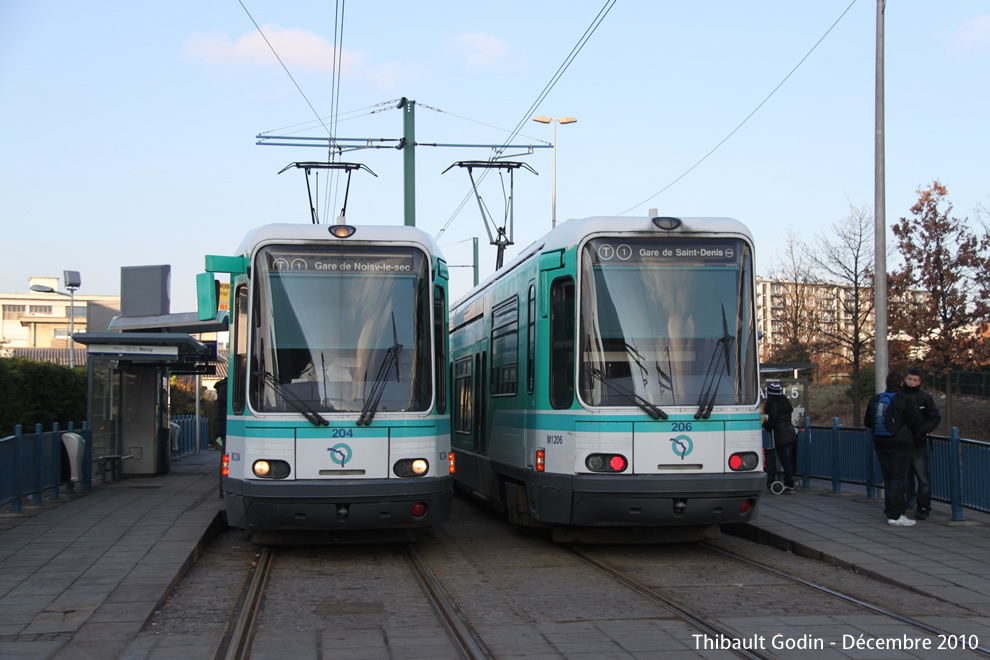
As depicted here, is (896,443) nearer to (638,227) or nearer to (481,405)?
(638,227)

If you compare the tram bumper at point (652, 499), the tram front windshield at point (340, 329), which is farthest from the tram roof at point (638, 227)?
the tram bumper at point (652, 499)

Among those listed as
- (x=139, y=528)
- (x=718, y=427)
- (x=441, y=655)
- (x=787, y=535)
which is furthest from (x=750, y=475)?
(x=139, y=528)

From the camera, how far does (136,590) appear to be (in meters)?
7.83

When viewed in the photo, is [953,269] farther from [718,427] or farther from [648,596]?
[648,596]

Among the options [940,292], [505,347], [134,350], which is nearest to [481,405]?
[505,347]

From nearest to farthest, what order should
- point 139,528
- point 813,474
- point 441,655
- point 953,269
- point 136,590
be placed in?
point 441,655, point 136,590, point 139,528, point 813,474, point 953,269

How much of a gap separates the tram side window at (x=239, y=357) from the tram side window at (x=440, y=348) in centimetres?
183

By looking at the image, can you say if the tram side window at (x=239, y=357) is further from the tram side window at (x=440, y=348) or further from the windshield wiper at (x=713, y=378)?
the windshield wiper at (x=713, y=378)

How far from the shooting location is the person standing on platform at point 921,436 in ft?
37.0

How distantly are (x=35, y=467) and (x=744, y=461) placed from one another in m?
9.33

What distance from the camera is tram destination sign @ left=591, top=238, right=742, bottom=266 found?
31.7 feet

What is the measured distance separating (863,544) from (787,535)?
0.77 meters

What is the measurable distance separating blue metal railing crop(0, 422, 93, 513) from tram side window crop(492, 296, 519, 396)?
19.8ft

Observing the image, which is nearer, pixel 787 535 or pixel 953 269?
pixel 787 535
